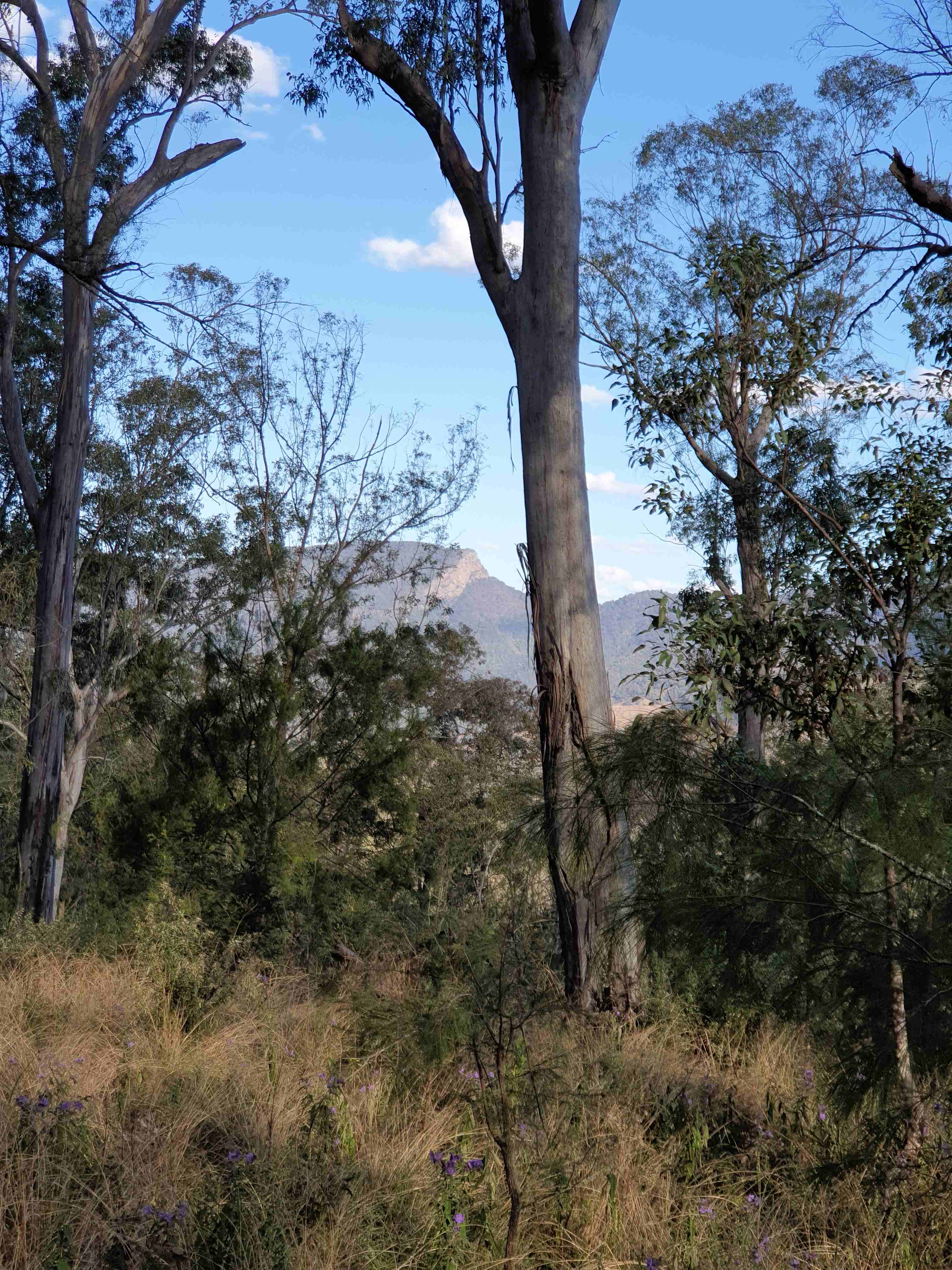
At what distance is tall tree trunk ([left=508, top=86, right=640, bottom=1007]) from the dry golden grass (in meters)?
0.64

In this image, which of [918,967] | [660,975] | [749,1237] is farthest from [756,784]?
[660,975]

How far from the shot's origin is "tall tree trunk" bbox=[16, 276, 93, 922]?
10117 millimetres

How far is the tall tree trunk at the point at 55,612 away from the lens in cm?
1012

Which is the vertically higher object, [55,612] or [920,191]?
[920,191]

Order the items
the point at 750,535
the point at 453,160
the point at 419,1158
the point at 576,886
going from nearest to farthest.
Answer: the point at 419,1158
the point at 576,886
the point at 453,160
the point at 750,535

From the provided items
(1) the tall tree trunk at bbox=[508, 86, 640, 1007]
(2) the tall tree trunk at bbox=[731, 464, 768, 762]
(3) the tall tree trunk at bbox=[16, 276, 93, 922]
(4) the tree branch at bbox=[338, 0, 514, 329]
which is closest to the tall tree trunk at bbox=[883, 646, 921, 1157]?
(1) the tall tree trunk at bbox=[508, 86, 640, 1007]

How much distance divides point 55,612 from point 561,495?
22.4 feet

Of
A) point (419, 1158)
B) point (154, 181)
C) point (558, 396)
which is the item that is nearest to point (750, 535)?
point (154, 181)

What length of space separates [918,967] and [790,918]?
30cm

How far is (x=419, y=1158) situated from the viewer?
319cm

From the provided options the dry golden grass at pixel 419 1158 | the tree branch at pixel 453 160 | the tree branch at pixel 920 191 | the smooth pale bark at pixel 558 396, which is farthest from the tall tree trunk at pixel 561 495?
the tree branch at pixel 920 191

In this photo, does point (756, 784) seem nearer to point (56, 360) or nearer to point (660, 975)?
point (660, 975)

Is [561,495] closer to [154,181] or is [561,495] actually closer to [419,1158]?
[419,1158]

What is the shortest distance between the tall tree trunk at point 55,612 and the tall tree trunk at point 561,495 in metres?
6.35
